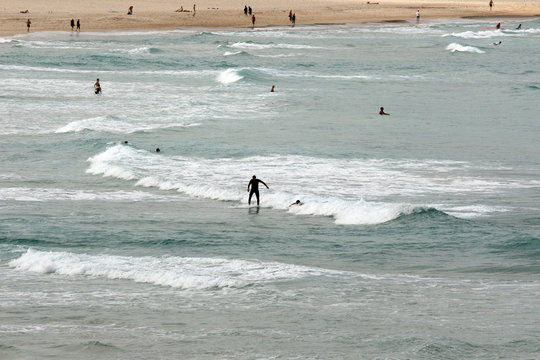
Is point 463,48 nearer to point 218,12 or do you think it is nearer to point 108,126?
point 218,12

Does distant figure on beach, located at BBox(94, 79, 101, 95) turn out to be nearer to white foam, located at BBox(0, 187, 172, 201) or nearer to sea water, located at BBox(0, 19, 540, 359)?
sea water, located at BBox(0, 19, 540, 359)

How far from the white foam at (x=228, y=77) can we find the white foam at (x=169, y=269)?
3898 centimetres

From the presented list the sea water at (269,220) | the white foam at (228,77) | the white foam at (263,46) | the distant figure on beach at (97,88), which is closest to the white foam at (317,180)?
the sea water at (269,220)

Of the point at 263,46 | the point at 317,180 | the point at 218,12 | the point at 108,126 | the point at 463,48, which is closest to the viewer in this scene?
the point at 317,180

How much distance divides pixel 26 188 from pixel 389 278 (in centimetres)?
1383

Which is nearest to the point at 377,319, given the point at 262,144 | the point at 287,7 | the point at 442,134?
the point at 262,144

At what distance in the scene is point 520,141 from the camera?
39562 mm

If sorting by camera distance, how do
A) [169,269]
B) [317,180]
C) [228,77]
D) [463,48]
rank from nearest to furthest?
[169,269], [317,180], [228,77], [463,48]

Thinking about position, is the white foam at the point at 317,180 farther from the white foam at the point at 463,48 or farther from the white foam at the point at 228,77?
the white foam at the point at 463,48

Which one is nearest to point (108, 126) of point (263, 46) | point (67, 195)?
point (67, 195)

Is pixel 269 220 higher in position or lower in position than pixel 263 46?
higher

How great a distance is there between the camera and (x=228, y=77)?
62.6 metres

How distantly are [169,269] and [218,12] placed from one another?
315 ft

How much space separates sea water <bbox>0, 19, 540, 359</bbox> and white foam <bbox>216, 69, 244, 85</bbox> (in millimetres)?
818
